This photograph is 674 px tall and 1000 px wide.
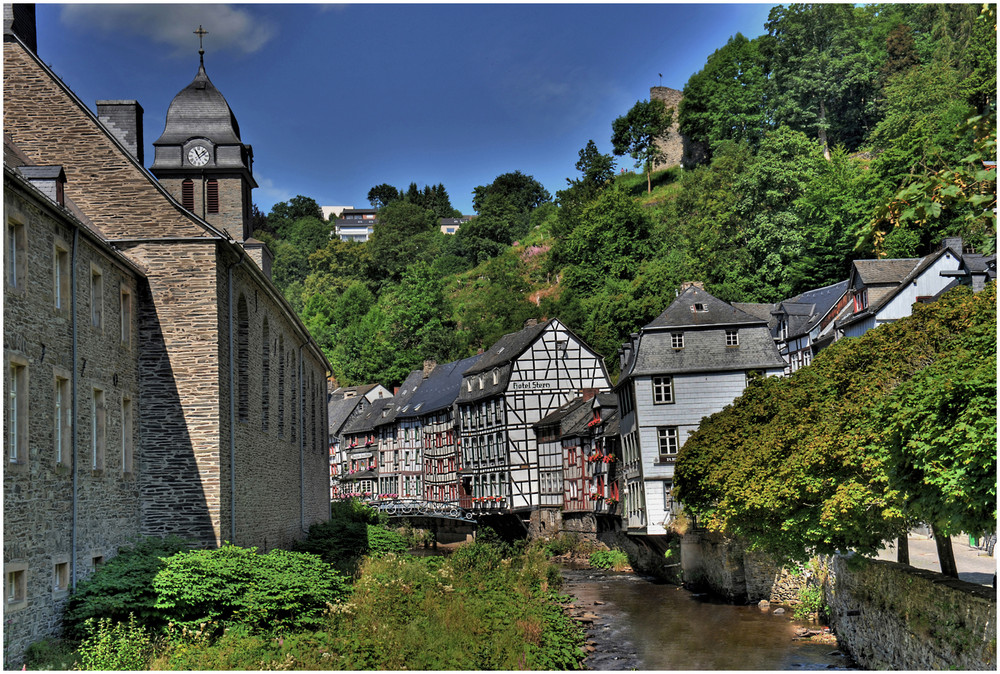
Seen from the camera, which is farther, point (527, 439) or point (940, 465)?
point (527, 439)

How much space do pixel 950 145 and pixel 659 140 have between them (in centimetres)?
4774

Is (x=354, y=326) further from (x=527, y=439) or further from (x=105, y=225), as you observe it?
(x=105, y=225)

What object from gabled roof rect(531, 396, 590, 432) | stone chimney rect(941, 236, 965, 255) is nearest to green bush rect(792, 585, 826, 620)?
stone chimney rect(941, 236, 965, 255)

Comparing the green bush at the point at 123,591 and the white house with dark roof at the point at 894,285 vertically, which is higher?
the white house with dark roof at the point at 894,285

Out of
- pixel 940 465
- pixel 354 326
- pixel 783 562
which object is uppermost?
pixel 354 326

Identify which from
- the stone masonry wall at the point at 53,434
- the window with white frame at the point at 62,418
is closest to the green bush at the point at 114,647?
the stone masonry wall at the point at 53,434

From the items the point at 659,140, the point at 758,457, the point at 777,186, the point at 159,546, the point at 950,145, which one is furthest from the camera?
the point at 659,140

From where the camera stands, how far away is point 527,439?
51156mm

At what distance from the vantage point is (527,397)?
51531mm

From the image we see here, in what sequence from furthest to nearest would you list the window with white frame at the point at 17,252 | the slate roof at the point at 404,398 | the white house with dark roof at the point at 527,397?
1. the slate roof at the point at 404,398
2. the white house with dark roof at the point at 527,397
3. the window with white frame at the point at 17,252

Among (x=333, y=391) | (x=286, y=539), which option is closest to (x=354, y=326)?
(x=333, y=391)

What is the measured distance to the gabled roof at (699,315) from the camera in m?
36.2

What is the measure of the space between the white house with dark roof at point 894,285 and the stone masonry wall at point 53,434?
28416 mm

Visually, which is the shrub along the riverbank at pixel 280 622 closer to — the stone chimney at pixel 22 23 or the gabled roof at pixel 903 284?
the stone chimney at pixel 22 23
